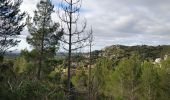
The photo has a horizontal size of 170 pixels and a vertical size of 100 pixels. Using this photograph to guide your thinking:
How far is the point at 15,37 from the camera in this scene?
30.2 m

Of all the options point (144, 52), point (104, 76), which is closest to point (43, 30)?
point (104, 76)

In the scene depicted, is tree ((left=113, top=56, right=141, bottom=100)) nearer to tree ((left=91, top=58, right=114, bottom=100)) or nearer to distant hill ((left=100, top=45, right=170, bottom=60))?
tree ((left=91, top=58, right=114, bottom=100))

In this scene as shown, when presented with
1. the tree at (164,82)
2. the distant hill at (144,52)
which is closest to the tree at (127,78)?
the tree at (164,82)

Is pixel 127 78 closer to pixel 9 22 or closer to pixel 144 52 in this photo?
pixel 9 22

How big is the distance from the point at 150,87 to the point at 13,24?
2096 cm

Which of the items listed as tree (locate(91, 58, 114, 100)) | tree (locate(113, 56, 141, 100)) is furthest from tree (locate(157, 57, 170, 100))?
tree (locate(91, 58, 114, 100))

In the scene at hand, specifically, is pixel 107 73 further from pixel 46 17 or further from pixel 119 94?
pixel 46 17

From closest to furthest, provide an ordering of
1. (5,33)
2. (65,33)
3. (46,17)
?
(65,33)
(5,33)
(46,17)

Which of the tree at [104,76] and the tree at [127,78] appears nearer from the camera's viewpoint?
the tree at [127,78]

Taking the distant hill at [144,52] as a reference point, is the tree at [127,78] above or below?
below

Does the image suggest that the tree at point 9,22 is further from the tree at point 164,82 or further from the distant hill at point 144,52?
the distant hill at point 144,52

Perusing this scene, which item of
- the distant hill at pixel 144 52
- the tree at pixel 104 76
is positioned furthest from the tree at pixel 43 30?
the distant hill at pixel 144 52

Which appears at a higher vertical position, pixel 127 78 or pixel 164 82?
pixel 127 78

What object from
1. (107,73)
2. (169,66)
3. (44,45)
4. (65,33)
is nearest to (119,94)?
(107,73)
